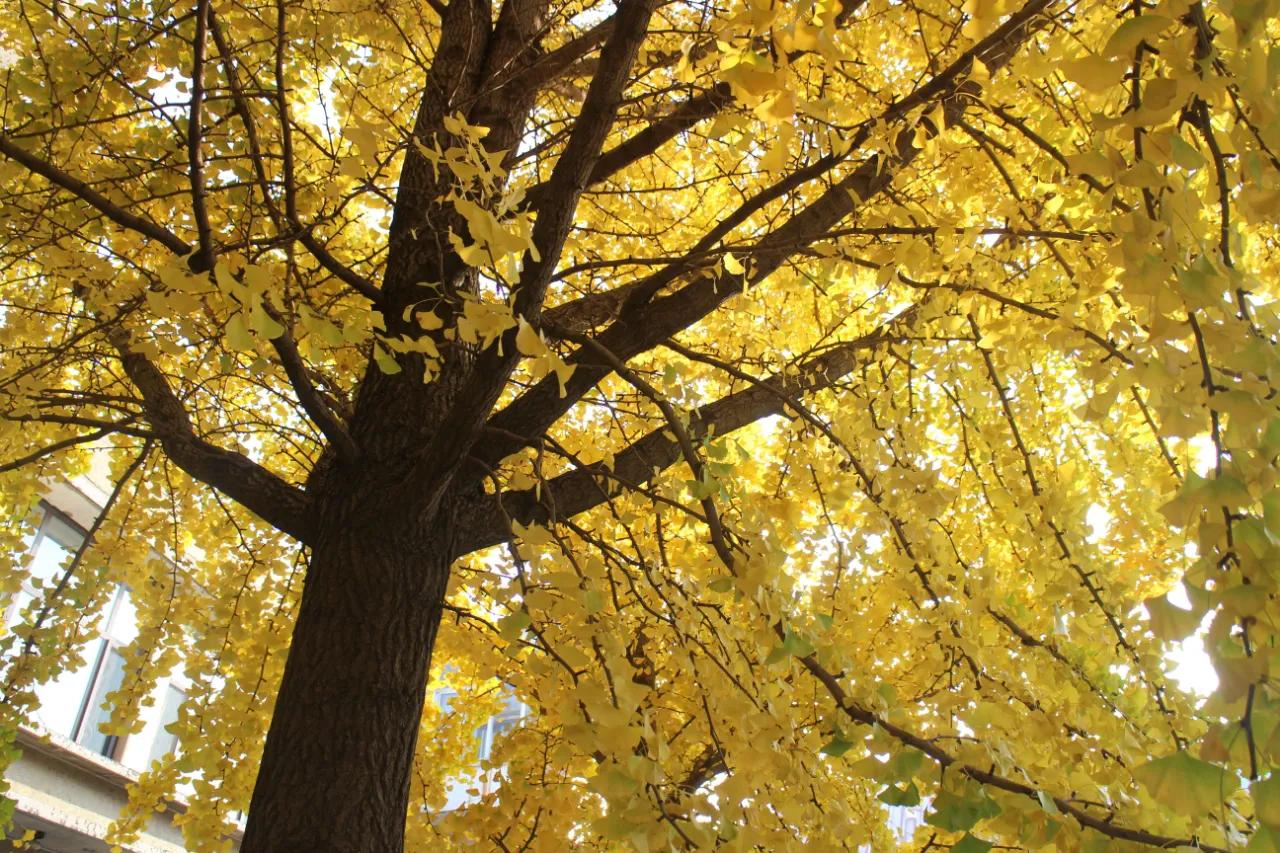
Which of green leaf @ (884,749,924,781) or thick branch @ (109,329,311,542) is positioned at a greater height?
→ thick branch @ (109,329,311,542)

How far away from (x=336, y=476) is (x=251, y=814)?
0.95 metres

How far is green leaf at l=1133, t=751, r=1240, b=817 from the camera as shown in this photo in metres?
0.94

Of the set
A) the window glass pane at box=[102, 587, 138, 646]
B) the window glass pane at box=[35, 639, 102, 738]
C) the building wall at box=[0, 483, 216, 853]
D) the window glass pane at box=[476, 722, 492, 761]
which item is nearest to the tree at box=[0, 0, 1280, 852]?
the window glass pane at box=[476, 722, 492, 761]

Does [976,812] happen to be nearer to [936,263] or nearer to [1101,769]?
[1101,769]

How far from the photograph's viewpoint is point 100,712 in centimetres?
1092

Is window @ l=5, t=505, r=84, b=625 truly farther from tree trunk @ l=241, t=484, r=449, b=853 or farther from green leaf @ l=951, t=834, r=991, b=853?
green leaf @ l=951, t=834, r=991, b=853

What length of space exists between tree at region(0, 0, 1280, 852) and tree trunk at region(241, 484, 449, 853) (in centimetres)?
1

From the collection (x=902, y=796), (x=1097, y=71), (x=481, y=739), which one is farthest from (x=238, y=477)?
(x=481, y=739)

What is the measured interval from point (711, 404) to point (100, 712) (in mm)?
10423

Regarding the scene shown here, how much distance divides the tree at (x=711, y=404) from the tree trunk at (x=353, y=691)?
11mm

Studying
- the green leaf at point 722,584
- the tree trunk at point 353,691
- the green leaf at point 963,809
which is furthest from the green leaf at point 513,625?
the tree trunk at point 353,691

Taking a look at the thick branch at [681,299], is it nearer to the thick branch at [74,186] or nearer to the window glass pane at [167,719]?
the thick branch at [74,186]

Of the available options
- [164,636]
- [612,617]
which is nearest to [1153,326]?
[612,617]

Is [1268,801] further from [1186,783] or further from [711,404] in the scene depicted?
[711,404]
